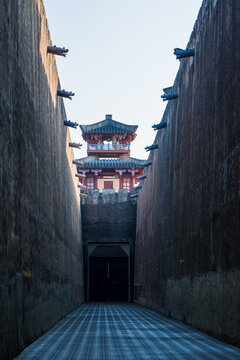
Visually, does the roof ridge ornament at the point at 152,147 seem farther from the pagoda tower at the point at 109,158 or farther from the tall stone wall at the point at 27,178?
the pagoda tower at the point at 109,158

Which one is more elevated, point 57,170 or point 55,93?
point 55,93

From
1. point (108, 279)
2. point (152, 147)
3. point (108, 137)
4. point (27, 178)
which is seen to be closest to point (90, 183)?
point (108, 137)

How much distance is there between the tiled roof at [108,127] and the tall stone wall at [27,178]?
33100mm

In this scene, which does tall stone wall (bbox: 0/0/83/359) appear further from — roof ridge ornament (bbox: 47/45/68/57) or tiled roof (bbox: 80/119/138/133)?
tiled roof (bbox: 80/119/138/133)

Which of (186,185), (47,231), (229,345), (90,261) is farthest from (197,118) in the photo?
(90,261)

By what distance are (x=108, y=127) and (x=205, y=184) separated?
1516 inches

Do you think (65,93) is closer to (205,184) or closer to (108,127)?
(205,184)

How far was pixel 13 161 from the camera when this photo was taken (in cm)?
695

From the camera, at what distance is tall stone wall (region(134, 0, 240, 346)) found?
26.3ft

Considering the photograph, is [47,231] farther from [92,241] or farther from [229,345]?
[92,241]

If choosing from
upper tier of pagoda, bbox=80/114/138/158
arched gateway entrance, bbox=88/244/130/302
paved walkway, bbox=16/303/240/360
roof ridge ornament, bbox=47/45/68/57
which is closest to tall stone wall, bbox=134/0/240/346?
paved walkway, bbox=16/303/240/360

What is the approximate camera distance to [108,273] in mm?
33062

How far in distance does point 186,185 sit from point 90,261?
2101 centimetres

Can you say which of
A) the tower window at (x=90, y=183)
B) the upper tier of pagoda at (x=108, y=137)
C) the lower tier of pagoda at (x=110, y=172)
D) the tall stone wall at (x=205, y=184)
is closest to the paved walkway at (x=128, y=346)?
the tall stone wall at (x=205, y=184)
